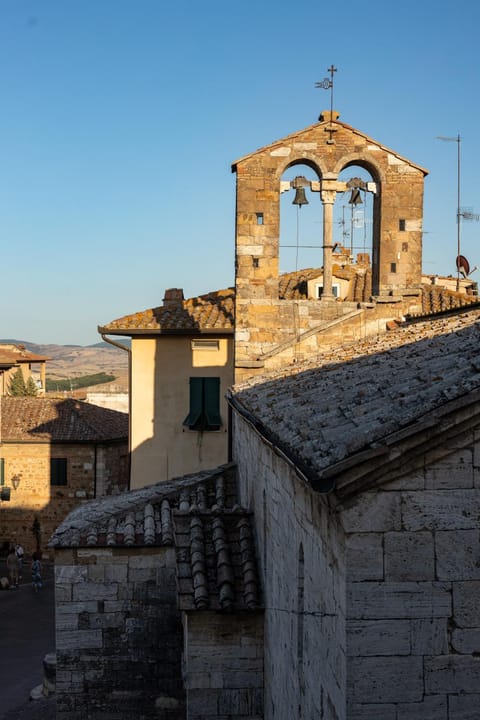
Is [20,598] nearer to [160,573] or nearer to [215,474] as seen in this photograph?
[215,474]

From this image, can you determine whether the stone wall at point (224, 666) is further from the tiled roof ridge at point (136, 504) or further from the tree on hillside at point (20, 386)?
the tree on hillside at point (20, 386)

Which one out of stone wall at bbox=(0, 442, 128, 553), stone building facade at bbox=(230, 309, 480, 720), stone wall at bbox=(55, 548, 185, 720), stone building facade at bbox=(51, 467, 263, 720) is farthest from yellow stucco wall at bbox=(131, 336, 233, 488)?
stone building facade at bbox=(230, 309, 480, 720)

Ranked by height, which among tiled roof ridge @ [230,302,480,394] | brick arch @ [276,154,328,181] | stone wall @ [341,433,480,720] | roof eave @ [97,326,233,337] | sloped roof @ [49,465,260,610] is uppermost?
brick arch @ [276,154,328,181]

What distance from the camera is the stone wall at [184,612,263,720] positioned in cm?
884

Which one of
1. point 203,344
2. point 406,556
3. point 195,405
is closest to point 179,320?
point 203,344

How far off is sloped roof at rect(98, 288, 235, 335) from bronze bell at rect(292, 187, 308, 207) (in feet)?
20.3

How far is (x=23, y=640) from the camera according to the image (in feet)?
66.4

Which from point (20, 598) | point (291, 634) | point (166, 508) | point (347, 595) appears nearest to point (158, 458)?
point (20, 598)

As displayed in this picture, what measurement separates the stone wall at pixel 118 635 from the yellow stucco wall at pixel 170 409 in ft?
32.3

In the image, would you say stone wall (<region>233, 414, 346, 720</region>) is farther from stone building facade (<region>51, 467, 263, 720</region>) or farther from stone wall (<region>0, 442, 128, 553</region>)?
stone wall (<region>0, 442, 128, 553</region>)

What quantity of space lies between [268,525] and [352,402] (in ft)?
8.67

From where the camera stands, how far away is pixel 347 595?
4785mm

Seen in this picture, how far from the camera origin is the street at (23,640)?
1570 centimetres

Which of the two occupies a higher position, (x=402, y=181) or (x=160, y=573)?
(x=402, y=181)
